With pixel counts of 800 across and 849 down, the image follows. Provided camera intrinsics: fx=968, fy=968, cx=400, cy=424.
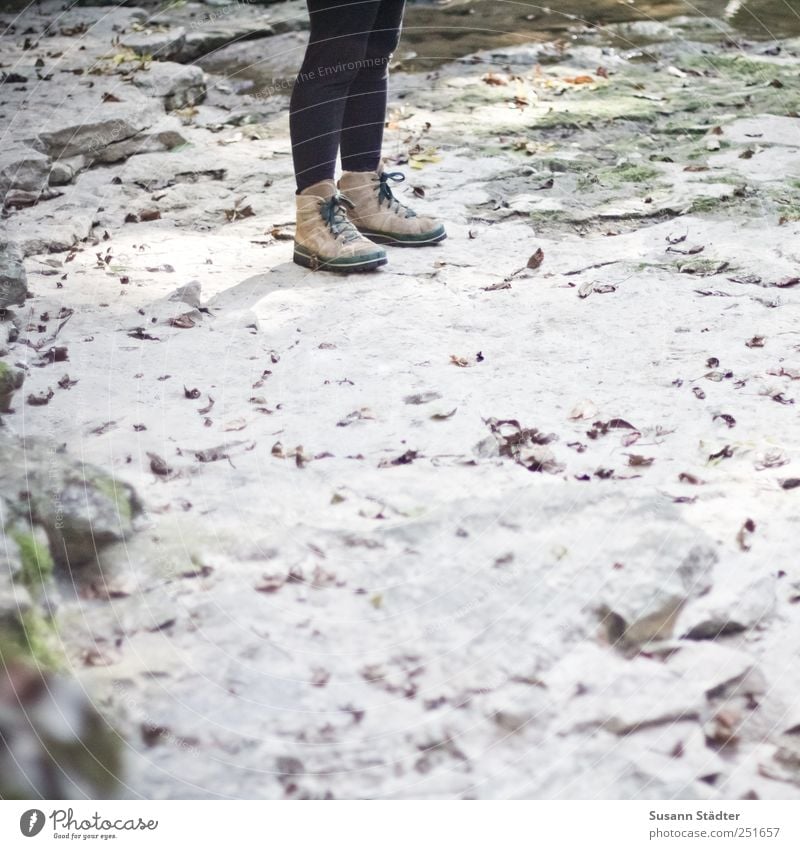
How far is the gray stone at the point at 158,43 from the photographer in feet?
19.2

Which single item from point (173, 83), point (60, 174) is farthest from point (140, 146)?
point (173, 83)

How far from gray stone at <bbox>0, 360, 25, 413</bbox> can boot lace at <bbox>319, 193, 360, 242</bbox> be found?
4.09 ft

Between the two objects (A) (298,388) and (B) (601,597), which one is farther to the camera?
(A) (298,388)

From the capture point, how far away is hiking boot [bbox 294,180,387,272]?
3207 millimetres

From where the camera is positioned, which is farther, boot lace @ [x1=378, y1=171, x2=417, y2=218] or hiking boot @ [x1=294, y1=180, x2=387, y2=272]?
boot lace @ [x1=378, y1=171, x2=417, y2=218]

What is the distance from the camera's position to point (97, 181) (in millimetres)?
4164

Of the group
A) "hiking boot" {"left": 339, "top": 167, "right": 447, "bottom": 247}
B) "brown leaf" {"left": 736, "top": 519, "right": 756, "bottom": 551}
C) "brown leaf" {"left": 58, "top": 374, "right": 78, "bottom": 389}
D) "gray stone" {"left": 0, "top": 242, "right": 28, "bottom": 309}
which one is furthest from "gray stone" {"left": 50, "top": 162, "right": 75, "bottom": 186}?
"brown leaf" {"left": 736, "top": 519, "right": 756, "bottom": 551}

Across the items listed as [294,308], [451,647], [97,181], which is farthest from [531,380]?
[97,181]

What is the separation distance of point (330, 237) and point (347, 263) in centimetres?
11

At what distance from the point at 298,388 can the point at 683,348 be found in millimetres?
1078

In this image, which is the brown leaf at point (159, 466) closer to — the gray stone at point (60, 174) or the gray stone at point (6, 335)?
the gray stone at point (6, 335)

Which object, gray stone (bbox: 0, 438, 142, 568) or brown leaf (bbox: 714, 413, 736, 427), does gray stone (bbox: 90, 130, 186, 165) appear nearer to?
gray stone (bbox: 0, 438, 142, 568)

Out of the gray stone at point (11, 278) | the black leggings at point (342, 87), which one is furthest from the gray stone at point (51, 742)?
the black leggings at point (342, 87)
